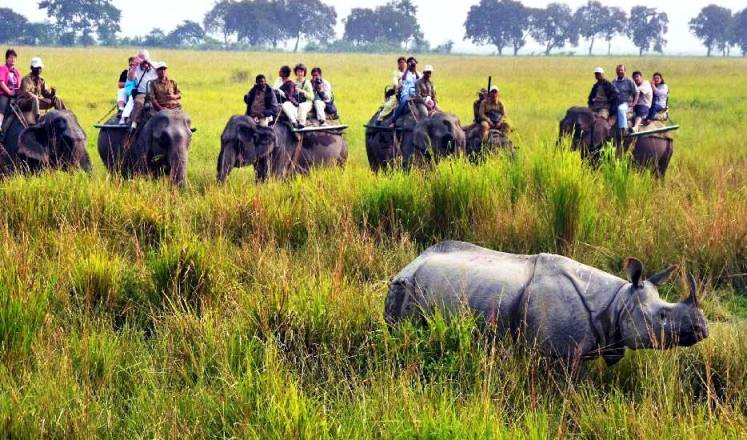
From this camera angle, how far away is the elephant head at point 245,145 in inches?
441

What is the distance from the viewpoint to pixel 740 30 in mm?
96062

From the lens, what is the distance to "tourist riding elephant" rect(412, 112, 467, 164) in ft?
38.8

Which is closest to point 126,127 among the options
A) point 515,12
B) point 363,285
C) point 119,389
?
point 363,285

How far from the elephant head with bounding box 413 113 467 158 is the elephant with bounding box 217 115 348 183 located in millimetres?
1286

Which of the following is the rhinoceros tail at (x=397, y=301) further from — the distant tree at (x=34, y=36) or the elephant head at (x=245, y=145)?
the distant tree at (x=34, y=36)

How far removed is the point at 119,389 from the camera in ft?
15.4

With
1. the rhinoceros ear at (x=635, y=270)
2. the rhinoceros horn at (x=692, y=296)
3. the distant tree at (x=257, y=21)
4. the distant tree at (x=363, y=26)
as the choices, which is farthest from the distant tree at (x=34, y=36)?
the rhinoceros horn at (x=692, y=296)

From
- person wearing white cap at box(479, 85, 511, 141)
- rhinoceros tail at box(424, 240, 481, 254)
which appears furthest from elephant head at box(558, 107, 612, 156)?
rhinoceros tail at box(424, 240, 481, 254)

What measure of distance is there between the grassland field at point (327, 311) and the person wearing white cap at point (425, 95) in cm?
367

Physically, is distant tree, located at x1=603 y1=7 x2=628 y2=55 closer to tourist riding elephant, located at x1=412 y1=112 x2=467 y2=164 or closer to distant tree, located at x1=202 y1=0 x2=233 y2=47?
distant tree, located at x1=202 y1=0 x2=233 y2=47

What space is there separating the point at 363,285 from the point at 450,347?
1401 millimetres

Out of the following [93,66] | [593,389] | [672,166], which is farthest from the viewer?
[93,66]

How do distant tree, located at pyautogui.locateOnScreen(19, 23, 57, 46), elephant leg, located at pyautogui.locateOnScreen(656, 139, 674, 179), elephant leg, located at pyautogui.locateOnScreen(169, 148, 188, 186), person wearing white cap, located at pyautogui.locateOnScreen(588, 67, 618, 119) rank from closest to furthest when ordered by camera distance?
1. elephant leg, located at pyautogui.locateOnScreen(169, 148, 188, 186)
2. elephant leg, located at pyautogui.locateOnScreen(656, 139, 674, 179)
3. person wearing white cap, located at pyautogui.locateOnScreen(588, 67, 618, 119)
4. distant tree, located at pyautogui.locateOnScreen(19, 23, 57, 46)

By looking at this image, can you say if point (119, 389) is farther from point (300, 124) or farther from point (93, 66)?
point (93, 66)
